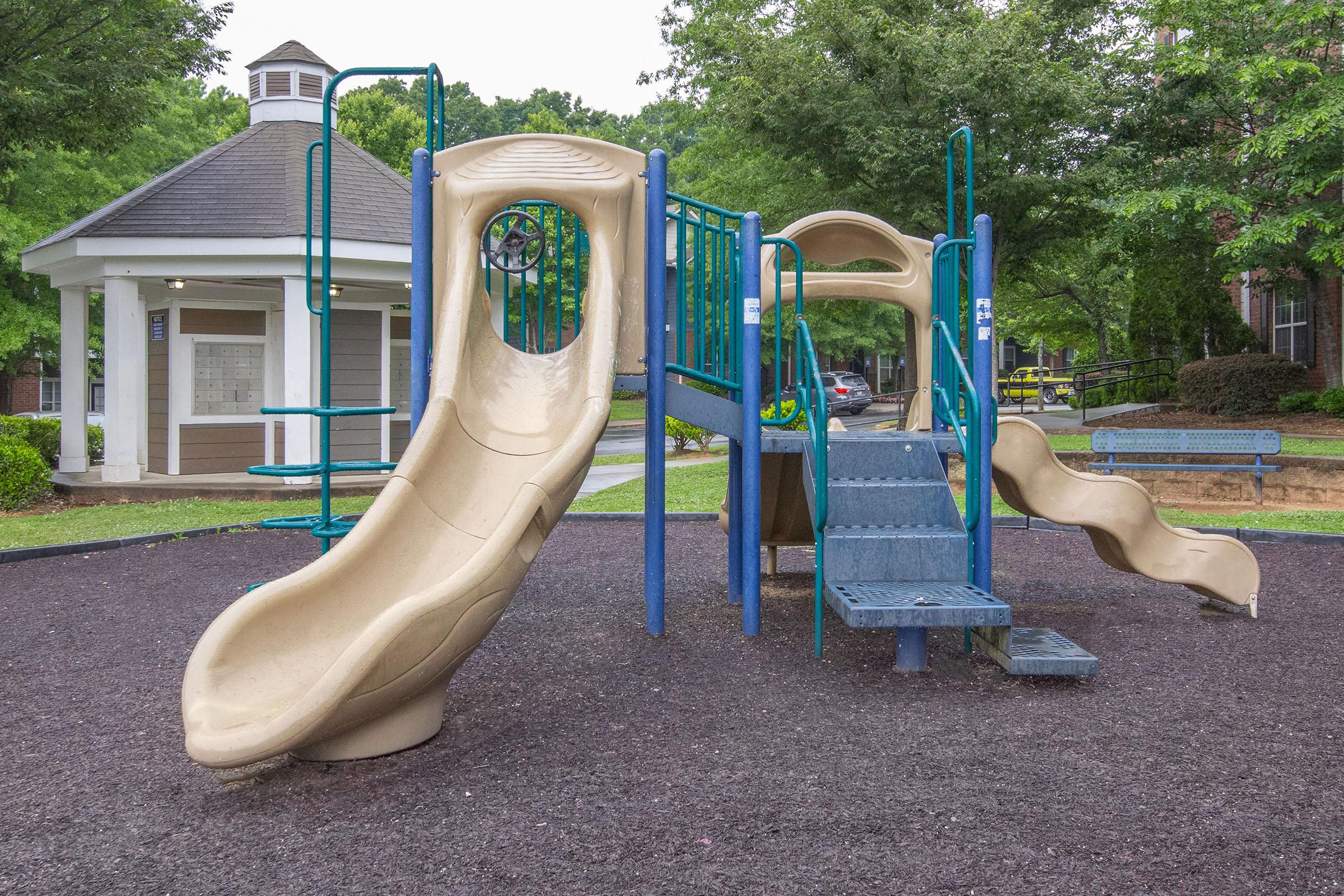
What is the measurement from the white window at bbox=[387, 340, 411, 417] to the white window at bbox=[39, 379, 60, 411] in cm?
3387

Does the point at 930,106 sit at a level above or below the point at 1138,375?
above

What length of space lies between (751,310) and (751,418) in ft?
2.06

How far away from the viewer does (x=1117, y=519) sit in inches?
238

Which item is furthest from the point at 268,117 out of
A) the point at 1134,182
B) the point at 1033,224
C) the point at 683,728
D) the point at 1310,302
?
the point at 1310,302

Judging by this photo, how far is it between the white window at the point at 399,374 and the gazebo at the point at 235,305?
31 mm

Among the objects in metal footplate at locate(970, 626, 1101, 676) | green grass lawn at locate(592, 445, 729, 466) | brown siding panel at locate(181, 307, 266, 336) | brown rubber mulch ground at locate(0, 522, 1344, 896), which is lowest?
brown rubber mulch ground at locate(0, 522, 1344, 896)

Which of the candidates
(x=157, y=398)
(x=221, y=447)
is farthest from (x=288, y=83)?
(x=221, y=447)

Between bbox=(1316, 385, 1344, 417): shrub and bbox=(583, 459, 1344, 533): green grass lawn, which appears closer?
bbox=(583, 459, 1344, 533): green grass lawn

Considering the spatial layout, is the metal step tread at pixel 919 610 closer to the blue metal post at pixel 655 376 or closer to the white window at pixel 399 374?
the blue metal post at pixel 655 376

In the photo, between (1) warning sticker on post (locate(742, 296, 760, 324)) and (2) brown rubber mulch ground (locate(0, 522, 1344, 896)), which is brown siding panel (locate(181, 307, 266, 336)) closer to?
(2) brown rubber mulch ground (locate(0, 522, 1344, 896))

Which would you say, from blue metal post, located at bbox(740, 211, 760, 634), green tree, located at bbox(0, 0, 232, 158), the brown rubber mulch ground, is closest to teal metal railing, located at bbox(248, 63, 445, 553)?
the brown rubber mulch ground

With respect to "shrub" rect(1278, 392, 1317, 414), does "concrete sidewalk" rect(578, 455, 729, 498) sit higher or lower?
lower

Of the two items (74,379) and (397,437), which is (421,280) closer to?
Answer: (397,437)

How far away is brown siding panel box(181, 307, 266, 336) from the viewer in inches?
561
